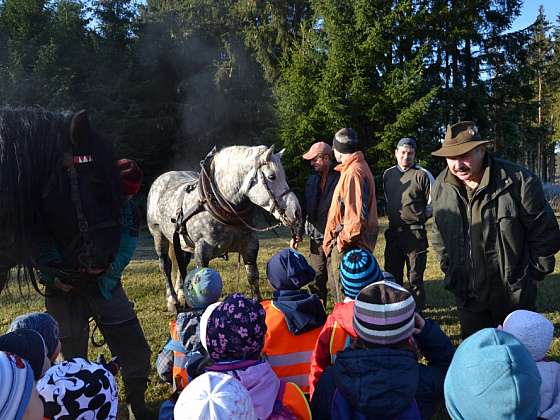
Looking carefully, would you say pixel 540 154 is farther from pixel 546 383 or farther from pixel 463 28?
pixel 546 383

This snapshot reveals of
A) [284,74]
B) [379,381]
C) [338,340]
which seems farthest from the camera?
[284,74]

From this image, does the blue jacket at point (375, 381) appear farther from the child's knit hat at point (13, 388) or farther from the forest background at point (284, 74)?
the forest background at point (284, 74)

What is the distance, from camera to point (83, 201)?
7.50ft

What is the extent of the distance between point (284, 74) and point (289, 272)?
2202 cm

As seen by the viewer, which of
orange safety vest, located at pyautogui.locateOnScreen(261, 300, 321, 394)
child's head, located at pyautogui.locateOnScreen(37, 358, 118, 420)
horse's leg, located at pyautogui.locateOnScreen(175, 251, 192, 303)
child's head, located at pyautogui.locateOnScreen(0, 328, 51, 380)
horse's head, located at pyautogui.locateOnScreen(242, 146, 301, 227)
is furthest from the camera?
horse's leg, located at pyautogui.locateOnScreen(175, 251, 192, 303)

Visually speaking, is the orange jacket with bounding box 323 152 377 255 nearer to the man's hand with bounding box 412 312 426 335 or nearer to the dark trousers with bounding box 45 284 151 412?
the man's hand with bounding box 412 312 426 335

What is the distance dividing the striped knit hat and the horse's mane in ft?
5.04

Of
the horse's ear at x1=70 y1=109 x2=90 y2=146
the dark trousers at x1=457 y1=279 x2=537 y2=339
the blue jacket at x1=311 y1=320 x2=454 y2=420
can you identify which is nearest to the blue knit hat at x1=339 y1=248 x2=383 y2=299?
the blue jacket at x1=311 y1=320 x2=454 y2=420

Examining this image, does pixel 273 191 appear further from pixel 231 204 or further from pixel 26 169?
pixel 26 169

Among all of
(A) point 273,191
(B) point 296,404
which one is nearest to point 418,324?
(B) point 296,404

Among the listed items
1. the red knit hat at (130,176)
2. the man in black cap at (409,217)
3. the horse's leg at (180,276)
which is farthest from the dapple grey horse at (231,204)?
the red knit hat at (130,176)

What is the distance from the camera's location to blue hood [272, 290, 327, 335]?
240 cm

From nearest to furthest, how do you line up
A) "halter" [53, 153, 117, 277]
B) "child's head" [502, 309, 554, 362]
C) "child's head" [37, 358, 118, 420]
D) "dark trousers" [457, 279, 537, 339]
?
"child's head" [37, 358, 118, 420]
"child's head" [502, 309, 554, 362]
"halter" [53, 153, 117, 277]
"dark trousers" [457, 279, 537, 339]

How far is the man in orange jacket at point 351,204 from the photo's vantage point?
3.71m
